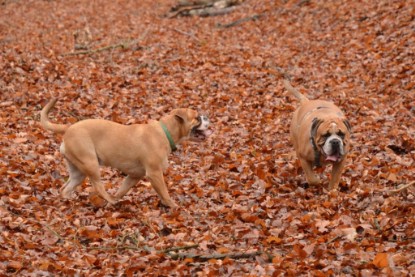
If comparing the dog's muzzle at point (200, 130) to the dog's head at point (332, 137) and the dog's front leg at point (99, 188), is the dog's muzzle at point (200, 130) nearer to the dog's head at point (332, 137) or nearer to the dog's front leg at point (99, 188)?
the dog's front leg at point (99, 188)

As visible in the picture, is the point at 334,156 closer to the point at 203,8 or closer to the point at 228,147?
the point at 228,147

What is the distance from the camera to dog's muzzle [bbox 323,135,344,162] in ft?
26.2

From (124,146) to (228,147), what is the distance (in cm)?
377

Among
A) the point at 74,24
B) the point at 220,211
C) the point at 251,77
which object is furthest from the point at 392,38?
the point at 74,24

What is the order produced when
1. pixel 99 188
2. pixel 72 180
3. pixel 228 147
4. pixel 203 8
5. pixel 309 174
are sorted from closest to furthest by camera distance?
1. pixel 99 188
2. pixel 72 180
3. pixel 309 174
4. pixel 228 147
5. pixel 203 8

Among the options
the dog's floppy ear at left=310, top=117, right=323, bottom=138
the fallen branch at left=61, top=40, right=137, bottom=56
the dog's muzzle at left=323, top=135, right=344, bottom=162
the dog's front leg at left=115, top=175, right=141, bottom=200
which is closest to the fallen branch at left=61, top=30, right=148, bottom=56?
the fallen branch at left=61, top=40, right=137, bottom=56

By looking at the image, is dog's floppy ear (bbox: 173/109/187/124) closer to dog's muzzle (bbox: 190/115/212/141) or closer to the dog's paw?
dog's muzzle (bbox: 190/115/212/141)

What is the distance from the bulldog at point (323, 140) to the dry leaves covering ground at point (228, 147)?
15.2 inches

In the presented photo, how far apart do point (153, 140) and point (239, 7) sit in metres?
18.5

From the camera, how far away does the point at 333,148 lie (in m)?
8.04

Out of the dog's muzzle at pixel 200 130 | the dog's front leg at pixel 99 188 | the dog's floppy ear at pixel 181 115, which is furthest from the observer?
the dog's muzzle at pixel 200 130

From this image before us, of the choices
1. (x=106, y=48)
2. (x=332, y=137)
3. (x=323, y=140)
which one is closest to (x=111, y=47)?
(x=106, y=48)

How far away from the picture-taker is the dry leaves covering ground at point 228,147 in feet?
20.9

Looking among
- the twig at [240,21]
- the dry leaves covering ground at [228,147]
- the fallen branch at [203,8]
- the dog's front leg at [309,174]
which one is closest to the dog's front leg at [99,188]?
the dry leaves covering ground at [228,147]
